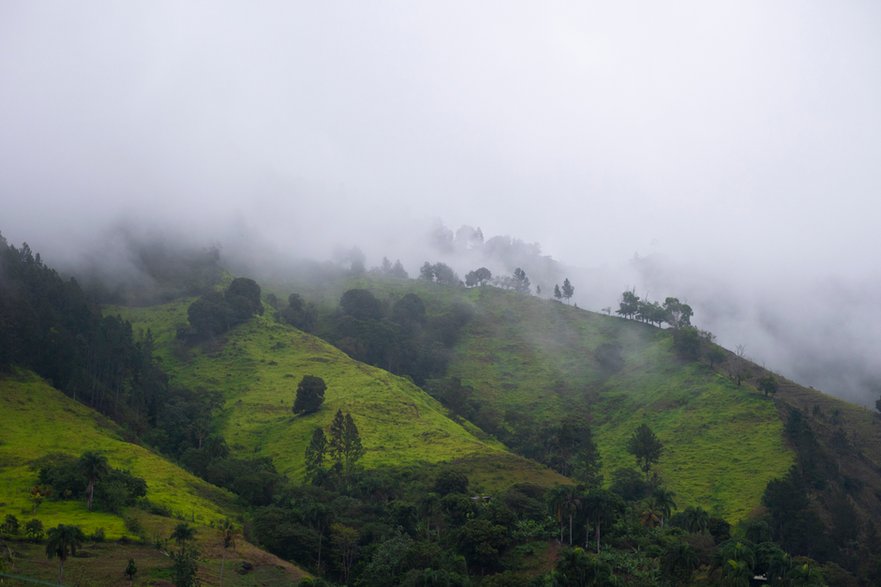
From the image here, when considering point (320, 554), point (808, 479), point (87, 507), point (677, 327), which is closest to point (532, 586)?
point (320, 554)

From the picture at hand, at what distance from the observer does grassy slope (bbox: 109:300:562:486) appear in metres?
114

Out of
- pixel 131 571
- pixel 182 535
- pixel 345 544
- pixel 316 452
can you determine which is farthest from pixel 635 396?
pixel 131 571

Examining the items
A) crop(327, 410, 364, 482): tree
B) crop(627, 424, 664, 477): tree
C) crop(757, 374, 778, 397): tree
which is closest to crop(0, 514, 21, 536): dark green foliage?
crop(327, 410, 364, 482): tree

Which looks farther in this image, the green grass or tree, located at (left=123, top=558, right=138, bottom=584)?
the green grass

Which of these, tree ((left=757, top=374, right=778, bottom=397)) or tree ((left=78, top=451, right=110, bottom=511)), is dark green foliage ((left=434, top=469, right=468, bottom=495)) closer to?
tree ((left=78, top=451, right=110, bottom=511))

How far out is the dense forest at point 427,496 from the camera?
247 feet

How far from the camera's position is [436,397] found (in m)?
149

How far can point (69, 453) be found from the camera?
Answer: 3593 inches

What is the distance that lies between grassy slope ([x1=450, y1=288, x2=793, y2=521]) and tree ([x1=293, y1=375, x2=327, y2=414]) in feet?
132

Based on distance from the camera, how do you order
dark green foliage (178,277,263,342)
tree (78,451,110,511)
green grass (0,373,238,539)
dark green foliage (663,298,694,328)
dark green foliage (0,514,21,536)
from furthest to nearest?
1. dark green foliage (663,298,694,328)
2. dark green foliage (178,277,263,342)
3. tree (78,451,110,511)
4. green grass (0,373,238,539)
5. dark green foliage (0,514,21,536)

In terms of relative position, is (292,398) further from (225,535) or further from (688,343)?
(688,343)

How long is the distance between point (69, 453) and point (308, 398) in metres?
42.3

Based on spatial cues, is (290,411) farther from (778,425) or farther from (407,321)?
(778,425)

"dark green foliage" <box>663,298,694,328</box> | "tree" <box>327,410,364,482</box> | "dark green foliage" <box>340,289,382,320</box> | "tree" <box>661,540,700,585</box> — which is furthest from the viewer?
"dark green foliage" <box>340,289,382,320</box>
